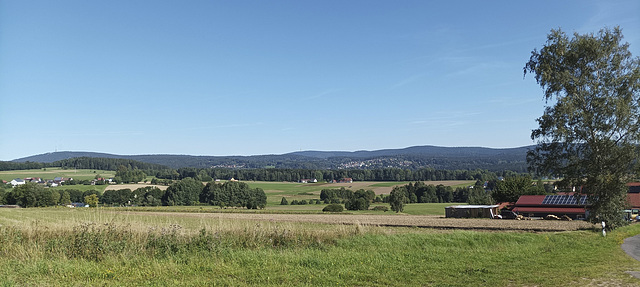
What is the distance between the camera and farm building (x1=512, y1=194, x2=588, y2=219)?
56.8m

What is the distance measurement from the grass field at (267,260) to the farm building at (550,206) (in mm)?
43360

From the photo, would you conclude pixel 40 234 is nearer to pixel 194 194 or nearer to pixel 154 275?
pixel 154 275

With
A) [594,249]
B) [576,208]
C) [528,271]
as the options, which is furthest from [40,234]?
[576,208]

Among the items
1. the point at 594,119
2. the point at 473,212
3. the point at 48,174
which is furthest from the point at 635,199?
the point at 48,174

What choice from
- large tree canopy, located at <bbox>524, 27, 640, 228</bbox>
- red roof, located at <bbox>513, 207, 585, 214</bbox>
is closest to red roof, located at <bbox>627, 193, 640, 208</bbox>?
red roof, located at <bbox>513, 207, 585, 214</bbox>

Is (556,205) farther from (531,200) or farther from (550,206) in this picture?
(531,200)

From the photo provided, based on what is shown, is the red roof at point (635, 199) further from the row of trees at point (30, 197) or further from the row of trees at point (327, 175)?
the row of trees at point (327, 175)

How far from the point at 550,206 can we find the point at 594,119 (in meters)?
34.8

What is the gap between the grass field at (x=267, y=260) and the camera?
36.3ft

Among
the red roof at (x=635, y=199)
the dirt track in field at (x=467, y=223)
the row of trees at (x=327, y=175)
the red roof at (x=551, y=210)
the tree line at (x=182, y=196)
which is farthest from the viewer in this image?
the row of trees at (x=327, y=175)

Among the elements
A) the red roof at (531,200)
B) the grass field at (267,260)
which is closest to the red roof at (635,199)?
the red roof at (531,200)

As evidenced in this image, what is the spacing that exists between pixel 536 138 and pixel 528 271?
21873 mm

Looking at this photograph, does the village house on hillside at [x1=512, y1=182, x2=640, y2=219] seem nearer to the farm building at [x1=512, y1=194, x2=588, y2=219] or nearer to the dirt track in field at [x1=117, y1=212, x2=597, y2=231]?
the farm building at [x1=512, y1=194, x2=588, y2=219]

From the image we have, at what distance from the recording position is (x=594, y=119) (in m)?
29.2
